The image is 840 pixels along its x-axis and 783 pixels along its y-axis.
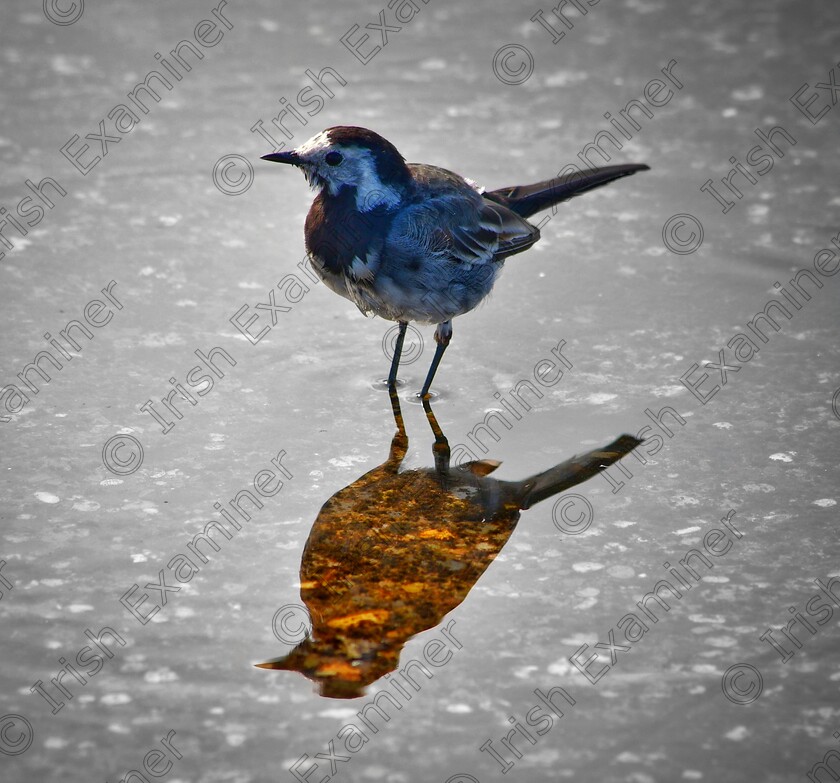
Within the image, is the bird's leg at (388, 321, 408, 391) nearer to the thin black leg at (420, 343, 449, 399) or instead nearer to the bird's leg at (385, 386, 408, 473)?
the bird's leg at (385, 386, 408, 473)

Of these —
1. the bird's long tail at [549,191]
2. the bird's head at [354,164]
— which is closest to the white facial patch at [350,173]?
the bird's head at [354,164]

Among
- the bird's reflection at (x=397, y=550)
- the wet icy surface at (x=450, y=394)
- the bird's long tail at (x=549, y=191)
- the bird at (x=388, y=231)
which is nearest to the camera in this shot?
the wet icy surface at (x=450, y=394)

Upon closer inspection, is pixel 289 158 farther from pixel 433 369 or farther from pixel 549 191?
pixel 549 191

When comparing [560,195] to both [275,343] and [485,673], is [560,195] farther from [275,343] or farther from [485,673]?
[485,673]

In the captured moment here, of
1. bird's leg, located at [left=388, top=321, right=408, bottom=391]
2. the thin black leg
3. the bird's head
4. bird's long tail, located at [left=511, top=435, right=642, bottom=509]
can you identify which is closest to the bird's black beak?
the bird's head

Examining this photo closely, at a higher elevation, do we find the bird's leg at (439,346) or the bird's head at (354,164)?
the bird's head at (354,164)

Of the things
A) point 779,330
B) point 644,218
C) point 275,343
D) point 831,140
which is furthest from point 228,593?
point 831,140

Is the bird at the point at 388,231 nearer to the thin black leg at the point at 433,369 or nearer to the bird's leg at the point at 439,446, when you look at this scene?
the thin black leg at the point at 433,369

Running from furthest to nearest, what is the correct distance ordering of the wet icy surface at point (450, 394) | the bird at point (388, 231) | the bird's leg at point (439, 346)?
the bird's leg at point (439, 346)
the bird at point (388, 231)
the wet icy surface at point (450, 394)
